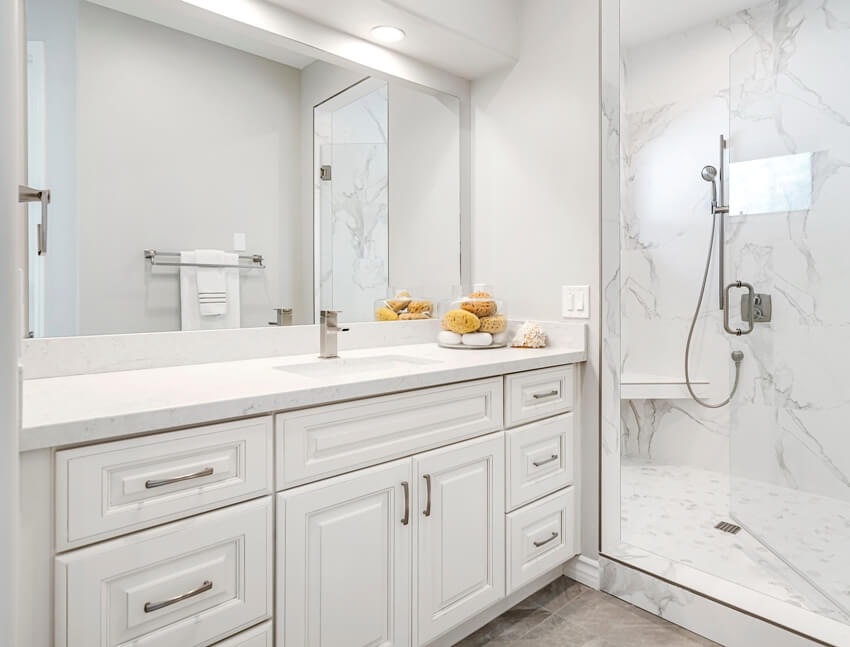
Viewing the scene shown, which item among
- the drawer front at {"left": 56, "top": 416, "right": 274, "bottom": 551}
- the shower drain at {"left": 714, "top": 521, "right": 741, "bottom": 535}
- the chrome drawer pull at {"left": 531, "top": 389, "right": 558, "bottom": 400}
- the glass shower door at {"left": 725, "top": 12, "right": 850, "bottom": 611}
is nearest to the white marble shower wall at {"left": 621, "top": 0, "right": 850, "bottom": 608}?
the glass shower door at {"left": 725, "top": 12, "right": 850, "bottom": 611}

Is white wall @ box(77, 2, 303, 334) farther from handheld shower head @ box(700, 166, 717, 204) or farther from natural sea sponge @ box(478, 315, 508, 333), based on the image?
handheld shower head @ box(700, 166, 717, 204)

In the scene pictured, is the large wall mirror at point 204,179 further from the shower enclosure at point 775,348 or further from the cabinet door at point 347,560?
the shower enclosure at point 775,348

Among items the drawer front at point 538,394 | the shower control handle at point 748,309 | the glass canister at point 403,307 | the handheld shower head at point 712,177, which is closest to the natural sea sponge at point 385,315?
the glass canister at point 403,307

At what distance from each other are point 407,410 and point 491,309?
794 mm

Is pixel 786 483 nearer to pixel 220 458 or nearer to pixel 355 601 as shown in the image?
pixel 355 601

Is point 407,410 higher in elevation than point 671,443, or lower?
higher

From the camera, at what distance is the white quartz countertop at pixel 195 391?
92 cm

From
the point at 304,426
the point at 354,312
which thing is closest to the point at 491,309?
the point at 354,312

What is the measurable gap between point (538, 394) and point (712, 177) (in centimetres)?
185

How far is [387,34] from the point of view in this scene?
1987 millimetres

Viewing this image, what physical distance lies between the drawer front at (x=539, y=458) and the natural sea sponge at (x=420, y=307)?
736 millimetres

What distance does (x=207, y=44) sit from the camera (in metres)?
1.67

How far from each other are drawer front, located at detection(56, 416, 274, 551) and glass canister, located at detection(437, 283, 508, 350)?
105cm

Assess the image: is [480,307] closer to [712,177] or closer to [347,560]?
[347,560]
